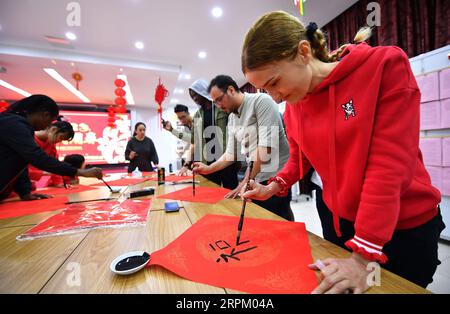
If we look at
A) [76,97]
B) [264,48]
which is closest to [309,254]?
[264,48]

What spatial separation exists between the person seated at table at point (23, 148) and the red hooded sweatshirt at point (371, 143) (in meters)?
1.56

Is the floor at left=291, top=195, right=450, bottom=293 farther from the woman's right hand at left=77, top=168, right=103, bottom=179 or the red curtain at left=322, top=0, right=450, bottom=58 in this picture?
the woman's right hand at left=77, top=168, right=103, bottom=179

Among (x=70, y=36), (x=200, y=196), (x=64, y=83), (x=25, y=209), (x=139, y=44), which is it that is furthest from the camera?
(x=64, y=83)

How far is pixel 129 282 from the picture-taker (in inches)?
17.3

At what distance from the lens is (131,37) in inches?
135

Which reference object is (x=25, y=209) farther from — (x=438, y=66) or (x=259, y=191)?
(x=438, y=66)

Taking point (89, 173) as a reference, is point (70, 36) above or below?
above

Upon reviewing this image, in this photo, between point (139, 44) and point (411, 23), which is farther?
point (139, 44)

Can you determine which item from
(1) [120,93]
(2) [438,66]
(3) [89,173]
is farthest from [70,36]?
(2) [438,66]

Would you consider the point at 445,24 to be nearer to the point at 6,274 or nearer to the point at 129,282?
the point at 129,282

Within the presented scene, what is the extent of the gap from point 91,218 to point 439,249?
293 cm

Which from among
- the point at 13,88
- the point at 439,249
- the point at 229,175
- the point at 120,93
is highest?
the point at 13,88

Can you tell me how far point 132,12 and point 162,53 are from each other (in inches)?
46.7

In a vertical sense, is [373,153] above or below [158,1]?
below
